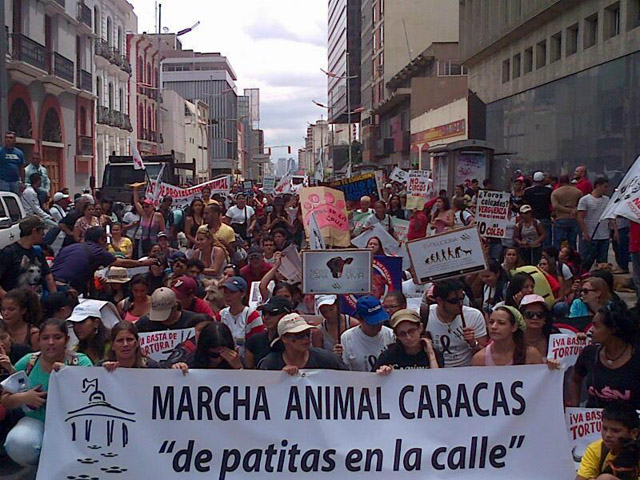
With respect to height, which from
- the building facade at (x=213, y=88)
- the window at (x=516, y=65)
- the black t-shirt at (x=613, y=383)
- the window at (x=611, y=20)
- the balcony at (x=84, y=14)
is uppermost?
the building facade at (x=213, y=88)

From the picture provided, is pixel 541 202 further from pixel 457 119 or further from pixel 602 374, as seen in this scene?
pixel 457 119

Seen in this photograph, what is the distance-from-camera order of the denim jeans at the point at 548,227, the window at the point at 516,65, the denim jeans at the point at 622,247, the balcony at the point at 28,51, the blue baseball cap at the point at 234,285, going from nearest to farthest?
the blue baseball cap at the point at 234,285 → the denim jeans at the point at 622,247 → the denim jeans at the point at 548,227 → the balcony at the point at 28,51 → the window at the point at 516,65

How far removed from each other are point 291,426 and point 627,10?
57.1ft

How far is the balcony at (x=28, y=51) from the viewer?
3044 cm

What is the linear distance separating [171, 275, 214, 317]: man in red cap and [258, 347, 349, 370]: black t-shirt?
6.00 feet

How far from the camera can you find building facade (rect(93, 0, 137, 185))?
4531 centimetres

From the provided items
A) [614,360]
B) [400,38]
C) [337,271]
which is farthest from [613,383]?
[400,38]

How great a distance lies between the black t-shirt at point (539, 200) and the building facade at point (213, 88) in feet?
360

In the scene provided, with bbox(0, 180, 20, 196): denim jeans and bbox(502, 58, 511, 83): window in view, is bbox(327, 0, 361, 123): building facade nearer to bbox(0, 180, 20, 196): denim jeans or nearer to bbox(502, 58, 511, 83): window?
bbox(502, 58, 511, 83): window

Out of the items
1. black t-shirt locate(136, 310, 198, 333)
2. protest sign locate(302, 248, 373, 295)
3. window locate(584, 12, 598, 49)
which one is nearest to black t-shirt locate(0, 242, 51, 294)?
black t-shirt locate(136, 310, 198, 333)

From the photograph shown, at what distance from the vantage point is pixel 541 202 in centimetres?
1491

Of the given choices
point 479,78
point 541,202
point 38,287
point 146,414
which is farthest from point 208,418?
point 479,78

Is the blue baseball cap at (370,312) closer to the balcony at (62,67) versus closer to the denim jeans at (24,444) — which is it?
the denim jeans at (24,444)

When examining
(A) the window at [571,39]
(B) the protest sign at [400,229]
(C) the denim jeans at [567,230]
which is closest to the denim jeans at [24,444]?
(B) the protest sign at [400,229]
